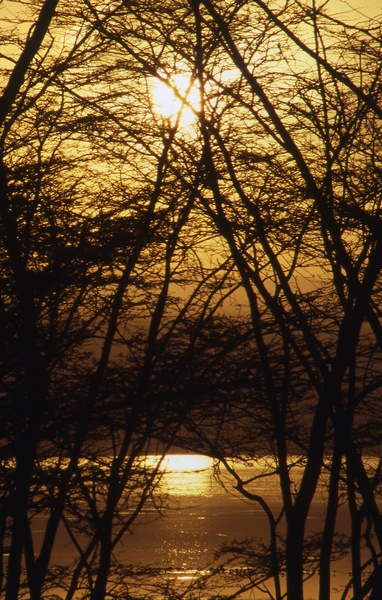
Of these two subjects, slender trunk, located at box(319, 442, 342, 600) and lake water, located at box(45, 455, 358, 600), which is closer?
slender trunk, located at box(319, 442, 342, 600)

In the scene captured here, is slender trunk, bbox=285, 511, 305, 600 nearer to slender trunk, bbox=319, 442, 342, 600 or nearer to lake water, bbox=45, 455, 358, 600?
slender trunk, bbox=319, 442, 342, 600

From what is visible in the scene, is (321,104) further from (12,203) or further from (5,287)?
(5,287)

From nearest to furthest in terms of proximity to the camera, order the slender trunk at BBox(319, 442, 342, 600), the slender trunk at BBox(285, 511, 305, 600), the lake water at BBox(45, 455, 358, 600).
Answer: the slender trunk at BBox(285, 511, 305, 600) → the slender trunk at BBox(319, 442, 342, 600) → the lake water at BBox(45, 455, 358, 600)

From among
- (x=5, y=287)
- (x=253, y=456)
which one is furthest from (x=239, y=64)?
(x=253, y=456)

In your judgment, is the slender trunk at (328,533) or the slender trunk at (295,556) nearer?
the slender trunk at (295,556)

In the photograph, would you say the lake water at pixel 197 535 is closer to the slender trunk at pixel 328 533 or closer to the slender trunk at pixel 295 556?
the slender trunk at pixel 328 533

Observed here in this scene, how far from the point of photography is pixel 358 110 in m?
6.36

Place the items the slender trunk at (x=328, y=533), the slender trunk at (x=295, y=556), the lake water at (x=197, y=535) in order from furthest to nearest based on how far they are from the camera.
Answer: the lake water at (x=197, y=535)
the slender trunk at (x=328, y=533)
the slender trunk at (x=295, y=556)

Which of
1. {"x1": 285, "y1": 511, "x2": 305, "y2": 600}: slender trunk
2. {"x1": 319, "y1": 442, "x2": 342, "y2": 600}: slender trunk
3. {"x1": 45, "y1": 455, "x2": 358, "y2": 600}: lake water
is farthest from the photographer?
{"x1": 45, "y1": 455, "x2": 358, "y2": 600}: lake water

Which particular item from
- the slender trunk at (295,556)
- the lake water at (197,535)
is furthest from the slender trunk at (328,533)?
the lake water at (197,535)

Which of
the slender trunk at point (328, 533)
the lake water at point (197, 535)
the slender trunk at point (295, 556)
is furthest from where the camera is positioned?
the lake water at point (197, 535)

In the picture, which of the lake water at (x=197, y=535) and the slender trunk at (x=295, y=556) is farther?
the lake water at (x=197, y=535)

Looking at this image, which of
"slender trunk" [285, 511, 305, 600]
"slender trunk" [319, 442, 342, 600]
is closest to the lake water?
"slender trunk" [319, 442, 342, 600]

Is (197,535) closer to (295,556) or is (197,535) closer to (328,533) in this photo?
(328,533)
